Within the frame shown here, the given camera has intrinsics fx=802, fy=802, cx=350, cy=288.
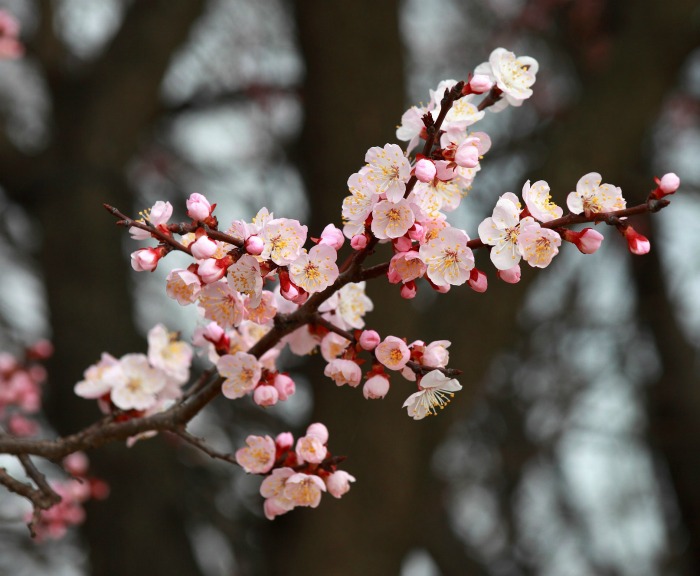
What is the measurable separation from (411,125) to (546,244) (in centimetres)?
31

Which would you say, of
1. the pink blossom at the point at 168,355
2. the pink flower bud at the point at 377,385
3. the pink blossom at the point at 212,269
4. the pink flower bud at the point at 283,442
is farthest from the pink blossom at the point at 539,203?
the pink blossom at the point at 168,355

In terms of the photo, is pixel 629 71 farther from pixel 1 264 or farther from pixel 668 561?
pixel 1 264

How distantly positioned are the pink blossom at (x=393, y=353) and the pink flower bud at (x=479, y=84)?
42 centimetres

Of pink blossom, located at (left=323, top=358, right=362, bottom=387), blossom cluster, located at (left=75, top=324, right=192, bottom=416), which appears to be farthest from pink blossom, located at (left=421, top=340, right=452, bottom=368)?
blossom cluster, located at (left=75, top=324, right=192, bottom=416)

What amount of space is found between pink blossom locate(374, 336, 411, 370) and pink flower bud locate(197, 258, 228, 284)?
0.26m

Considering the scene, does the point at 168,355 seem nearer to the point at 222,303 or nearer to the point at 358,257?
the point at 222,303

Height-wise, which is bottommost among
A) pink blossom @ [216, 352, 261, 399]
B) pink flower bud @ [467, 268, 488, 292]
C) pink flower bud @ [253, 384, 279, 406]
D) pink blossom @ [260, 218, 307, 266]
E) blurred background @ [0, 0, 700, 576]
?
pink flower bud @ [253, 384, 279, 406]

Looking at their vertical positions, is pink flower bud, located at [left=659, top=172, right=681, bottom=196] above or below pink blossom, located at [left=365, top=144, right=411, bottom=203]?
above

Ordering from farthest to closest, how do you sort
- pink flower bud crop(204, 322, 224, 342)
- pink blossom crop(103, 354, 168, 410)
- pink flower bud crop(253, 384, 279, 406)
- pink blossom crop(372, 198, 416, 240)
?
1. pink blossom crop(103, 354, 168, 410)
2. pink flower bud crop(204, 322, 224, 342)
3. pink flower bud crop(253, 384, 279, 406)
4. pink blossom crop(372, 198, 416, 240)

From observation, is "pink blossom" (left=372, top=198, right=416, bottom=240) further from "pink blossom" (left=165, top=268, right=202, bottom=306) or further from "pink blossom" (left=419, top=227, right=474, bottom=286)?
"pink blossom" (left=165, top=268, right=202, bottom=306)

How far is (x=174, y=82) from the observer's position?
5.16m

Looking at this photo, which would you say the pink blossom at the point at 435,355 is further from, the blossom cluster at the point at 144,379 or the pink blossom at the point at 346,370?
the blossom cluster at the point at 144,379

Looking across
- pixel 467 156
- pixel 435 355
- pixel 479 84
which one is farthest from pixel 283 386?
pixel 479 84

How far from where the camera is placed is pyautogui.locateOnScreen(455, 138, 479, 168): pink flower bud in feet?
3.79
